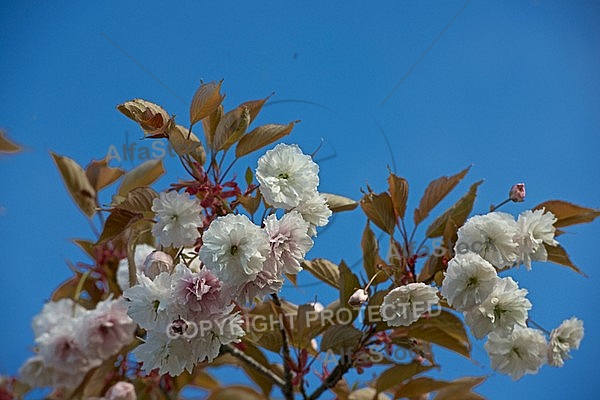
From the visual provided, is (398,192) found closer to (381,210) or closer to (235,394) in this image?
(381,210)

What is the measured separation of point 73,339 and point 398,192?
1.83ft

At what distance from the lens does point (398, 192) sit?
72 cm

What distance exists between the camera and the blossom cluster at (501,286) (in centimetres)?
59

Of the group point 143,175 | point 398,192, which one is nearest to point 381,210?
point 398,192

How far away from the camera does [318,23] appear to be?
3.10 ft

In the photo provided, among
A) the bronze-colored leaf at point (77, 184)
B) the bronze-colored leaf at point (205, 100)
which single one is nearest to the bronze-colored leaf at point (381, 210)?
the bronze-colored leaf at point (205, 100)

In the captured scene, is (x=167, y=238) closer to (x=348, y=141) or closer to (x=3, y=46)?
(x=348, y=141)

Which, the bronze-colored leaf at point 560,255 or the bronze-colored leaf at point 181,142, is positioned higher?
the bronze-colored leaf at point 181,142

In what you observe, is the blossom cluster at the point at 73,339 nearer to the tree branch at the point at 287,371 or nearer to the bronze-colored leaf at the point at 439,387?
the tree branch at the point at 287,371

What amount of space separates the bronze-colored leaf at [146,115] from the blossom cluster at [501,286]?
33cm

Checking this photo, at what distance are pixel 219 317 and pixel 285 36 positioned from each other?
1.72ft

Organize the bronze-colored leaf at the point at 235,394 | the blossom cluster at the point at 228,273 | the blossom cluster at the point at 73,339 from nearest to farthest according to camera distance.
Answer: the blossom cluster at the point at 228,273, the blossom cluster at the point at 73,339, the bronze-colored leaf at the point at 235,394

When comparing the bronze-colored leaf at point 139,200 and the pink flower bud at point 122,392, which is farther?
the pink flower bud at point 122,392

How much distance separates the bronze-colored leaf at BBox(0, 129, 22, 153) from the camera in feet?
3.18
